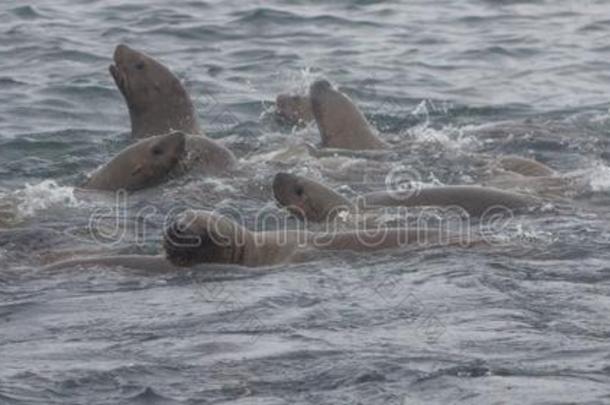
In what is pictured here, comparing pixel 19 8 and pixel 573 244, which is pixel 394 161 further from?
→ pixel 19 8

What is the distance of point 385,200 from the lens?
420 inches

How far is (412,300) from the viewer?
27.2ft

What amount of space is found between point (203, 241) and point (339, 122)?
13.6 ft

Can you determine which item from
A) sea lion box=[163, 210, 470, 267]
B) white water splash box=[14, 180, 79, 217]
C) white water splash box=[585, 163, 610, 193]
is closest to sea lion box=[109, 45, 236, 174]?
white water splash box=[14, 180, 79, 217]

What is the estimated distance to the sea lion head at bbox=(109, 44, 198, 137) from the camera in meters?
13.1

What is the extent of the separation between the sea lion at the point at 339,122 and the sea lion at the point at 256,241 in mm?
3591

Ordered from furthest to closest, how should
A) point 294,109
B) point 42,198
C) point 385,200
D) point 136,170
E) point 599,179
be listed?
point 294,109 → point 136,170 → point 599,179 → point 42,198 → point 385,200

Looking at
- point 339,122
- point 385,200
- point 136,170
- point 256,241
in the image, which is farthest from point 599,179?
point 136,170

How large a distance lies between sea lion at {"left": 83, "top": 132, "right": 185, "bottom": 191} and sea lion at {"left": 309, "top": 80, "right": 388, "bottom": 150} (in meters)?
1.62

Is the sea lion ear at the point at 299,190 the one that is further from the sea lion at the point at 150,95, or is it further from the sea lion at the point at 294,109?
the sea lion at the point at 294,109

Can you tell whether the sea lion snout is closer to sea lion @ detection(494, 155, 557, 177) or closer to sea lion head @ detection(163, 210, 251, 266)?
sea lion @ detection(494, 155, 557, 177)

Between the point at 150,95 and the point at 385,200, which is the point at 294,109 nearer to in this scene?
the point at 150,95

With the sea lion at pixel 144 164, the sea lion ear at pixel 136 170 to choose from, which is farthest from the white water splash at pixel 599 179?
the sea lion ear at pixel 136 170

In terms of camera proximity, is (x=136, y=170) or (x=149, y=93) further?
(x=149, y=93)
